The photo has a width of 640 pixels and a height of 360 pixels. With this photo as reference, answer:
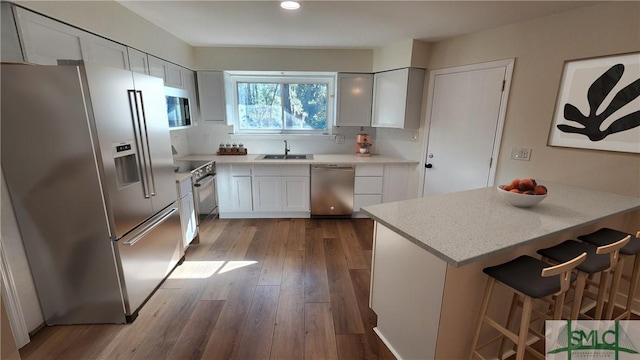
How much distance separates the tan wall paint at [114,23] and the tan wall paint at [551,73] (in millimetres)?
3355

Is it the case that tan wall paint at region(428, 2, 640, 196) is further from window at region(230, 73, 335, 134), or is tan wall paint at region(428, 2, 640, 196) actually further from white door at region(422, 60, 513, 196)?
window at region(230, 73, 335, 134)

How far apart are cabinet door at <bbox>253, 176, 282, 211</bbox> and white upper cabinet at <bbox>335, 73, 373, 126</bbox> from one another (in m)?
1.31

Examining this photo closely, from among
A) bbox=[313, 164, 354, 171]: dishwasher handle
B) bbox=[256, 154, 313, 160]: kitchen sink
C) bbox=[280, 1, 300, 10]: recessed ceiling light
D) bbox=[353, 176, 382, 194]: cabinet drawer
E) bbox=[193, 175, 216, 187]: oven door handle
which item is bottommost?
bbox=[353, 176, 382, 194]: cabinet drawer

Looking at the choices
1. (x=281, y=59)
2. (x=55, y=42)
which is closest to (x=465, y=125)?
(x=281, y=59)

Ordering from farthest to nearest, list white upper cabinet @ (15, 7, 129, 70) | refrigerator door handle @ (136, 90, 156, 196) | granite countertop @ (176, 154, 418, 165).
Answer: granite countertop @ (176, 154, 418, 165), refrigerator door handle @ (136, 90, 156, 196), white upper cabinet @ (15, 7, 129, 70)

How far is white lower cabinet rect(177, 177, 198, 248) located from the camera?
8.99 ft

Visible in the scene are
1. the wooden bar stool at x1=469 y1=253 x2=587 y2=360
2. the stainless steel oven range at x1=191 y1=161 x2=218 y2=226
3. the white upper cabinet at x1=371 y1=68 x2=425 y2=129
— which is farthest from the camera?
the white upper cabinet at x1=371 y1=68 x2=425 y2=129

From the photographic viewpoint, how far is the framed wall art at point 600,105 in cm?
194

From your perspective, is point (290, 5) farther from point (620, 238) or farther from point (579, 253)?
point (620, 238)

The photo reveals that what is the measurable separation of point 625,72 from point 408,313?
236 centimetres

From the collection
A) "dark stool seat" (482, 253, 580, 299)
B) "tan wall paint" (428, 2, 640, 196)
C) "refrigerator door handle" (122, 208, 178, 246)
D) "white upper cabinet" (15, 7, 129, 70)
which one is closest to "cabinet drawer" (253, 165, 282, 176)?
"refrigerator door handle" (122, 208, 178, 246)

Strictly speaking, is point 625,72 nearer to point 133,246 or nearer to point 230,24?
point 230,24

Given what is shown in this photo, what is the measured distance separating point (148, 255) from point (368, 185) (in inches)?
109

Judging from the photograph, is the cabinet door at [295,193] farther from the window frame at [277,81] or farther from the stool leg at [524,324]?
the stool leg at [524,324]
